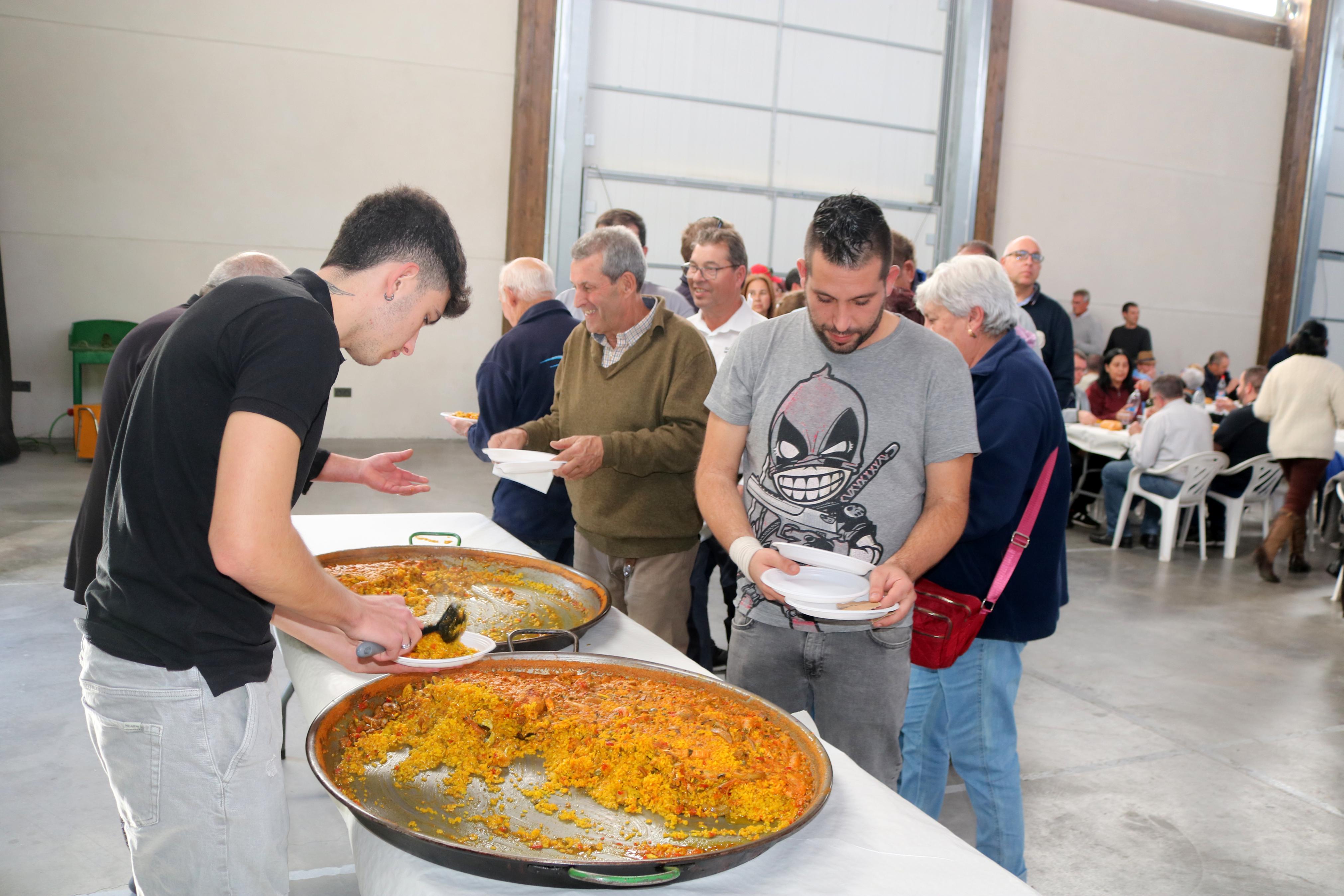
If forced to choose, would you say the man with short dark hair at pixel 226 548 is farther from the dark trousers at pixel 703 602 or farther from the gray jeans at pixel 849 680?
the dark trousers at pixel 703 602

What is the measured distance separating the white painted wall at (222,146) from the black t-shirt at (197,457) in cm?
723

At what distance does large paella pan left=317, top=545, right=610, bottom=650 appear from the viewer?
6.01 feet

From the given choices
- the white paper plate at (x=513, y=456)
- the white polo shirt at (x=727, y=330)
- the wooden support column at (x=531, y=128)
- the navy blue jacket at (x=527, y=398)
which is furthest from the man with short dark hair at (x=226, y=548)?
the wooden support column at (x=531, y=128)

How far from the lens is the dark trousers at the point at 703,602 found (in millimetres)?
3410

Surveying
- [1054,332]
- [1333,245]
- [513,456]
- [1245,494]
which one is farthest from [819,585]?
[1333,245]

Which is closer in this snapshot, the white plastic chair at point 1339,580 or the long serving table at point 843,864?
the long serving table at point 843,864

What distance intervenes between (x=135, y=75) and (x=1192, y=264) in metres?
11.0

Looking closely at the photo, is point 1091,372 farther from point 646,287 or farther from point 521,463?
point 521,463

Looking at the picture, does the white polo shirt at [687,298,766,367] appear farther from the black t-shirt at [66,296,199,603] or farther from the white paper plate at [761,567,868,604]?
the white paper plate at [761,567,868,604]

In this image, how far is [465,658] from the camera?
141 centimetres

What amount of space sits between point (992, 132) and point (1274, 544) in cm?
570

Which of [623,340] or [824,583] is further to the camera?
[623,340]

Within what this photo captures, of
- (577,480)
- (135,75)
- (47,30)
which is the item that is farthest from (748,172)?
(577,480)

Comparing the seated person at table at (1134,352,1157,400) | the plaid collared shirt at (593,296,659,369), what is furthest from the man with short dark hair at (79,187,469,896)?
the seated person at table at (1134,352,1157,400)
